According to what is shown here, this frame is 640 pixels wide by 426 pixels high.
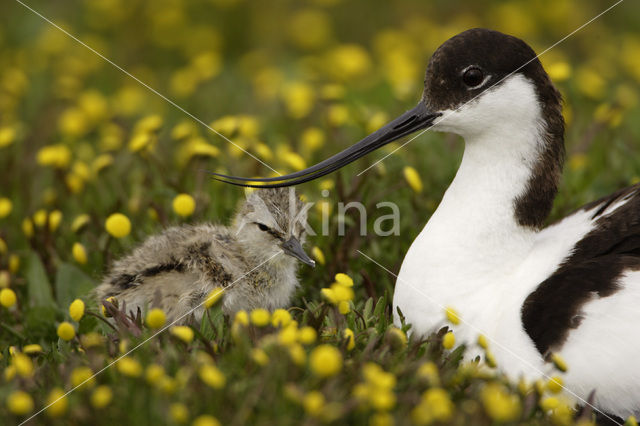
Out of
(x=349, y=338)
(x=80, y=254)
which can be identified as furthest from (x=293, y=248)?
(x=80, y=254)

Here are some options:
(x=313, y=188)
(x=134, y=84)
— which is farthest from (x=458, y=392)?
(x=134, y=84)

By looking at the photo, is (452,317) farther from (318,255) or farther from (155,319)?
(155,319)

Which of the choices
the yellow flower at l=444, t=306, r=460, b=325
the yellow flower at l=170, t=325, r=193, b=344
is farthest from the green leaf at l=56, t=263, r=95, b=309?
the yellow flower at l=444, t=306, r=460, b=325

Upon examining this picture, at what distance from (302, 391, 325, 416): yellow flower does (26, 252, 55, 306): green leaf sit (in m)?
1.90

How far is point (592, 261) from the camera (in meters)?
3.08

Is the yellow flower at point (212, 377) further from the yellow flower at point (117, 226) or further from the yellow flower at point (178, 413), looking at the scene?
the yellow flower at point (117, 226)

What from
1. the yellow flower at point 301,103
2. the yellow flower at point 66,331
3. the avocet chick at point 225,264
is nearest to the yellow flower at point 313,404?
the avocet chick at point 225,264

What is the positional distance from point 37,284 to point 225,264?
1114 mm

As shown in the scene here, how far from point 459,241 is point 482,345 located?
0.57 meters

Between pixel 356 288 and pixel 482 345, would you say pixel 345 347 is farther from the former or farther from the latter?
pixel 356 288

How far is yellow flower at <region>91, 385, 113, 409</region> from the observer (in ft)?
8.31

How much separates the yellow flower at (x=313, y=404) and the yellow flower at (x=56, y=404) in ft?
2.56

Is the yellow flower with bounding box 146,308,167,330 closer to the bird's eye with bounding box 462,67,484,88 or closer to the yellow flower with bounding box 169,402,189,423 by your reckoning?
the yellow flower with bounding box 169,402,189,423

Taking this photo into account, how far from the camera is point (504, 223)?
337 cm
